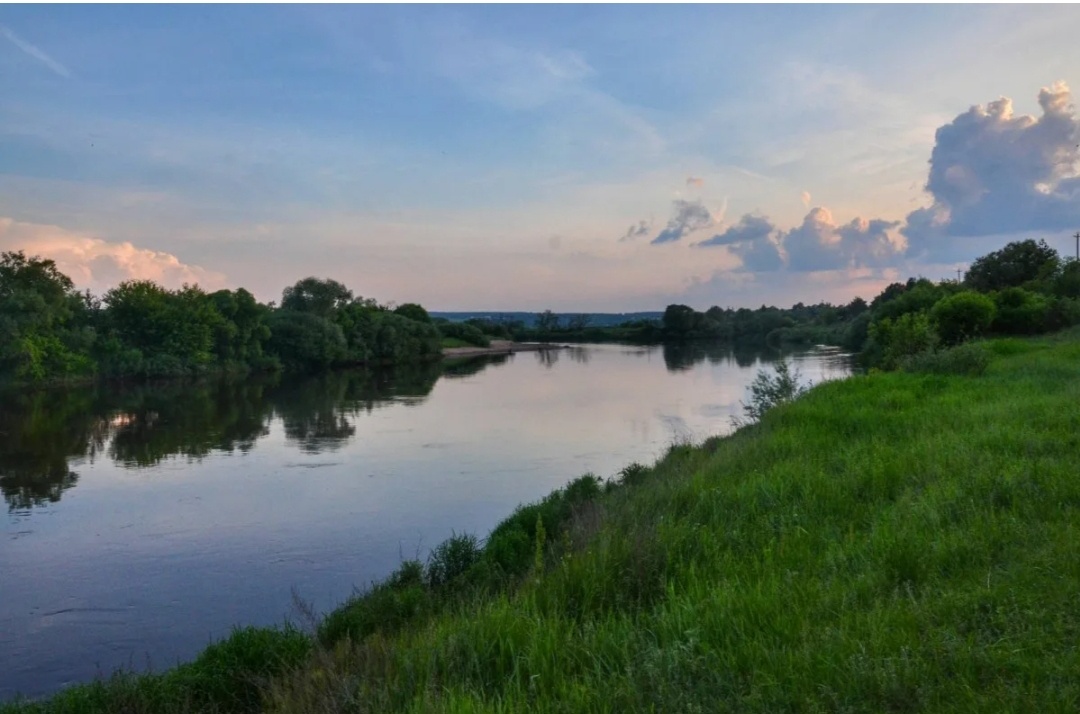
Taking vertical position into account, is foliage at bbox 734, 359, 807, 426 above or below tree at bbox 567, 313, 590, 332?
below

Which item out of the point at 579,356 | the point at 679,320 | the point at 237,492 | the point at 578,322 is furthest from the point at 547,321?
the point at 237,492

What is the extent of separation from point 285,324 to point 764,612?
5596 cm

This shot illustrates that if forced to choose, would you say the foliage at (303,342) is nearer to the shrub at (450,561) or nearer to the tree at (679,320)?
the shrub at (450,561)

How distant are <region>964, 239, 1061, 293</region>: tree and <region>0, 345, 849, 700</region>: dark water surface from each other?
19214 millimetres

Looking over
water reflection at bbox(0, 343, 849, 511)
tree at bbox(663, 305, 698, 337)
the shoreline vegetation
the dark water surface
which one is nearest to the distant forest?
water reflection at bbox(0, 343, 849, 511)

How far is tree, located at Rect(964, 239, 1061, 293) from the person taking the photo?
42594 mm

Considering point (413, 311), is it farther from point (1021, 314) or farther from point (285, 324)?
point (1021, 314)

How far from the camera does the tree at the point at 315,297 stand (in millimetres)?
68250

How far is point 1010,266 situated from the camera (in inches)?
1705

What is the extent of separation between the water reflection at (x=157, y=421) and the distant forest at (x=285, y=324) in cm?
253

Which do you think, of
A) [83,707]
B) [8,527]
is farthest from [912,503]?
[8,527]

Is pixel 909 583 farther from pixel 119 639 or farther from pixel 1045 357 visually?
pixel 1045 357

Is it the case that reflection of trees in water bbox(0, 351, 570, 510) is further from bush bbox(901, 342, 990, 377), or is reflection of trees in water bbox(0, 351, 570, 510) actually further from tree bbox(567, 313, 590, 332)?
tree bbox(567, 313, 590, 332)

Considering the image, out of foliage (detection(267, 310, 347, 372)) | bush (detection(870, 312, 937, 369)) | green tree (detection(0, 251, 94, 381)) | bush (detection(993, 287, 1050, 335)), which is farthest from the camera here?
foliage (detection(267, 310, 347, 372))
